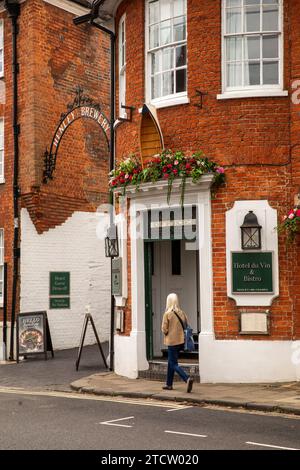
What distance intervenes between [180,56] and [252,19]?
1.57 meters

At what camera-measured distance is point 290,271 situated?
45.7 feet

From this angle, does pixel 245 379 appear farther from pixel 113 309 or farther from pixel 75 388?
pixel 113 309

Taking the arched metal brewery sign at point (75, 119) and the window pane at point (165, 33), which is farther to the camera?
the arched metal brewery sign at point (75, 119)

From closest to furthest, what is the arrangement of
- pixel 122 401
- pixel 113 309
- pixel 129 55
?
1. pixel 122 401
2. pixel 129 55
3. pixel 113 309

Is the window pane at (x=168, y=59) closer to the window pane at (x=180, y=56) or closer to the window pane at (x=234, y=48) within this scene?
the window pane at (x=180, y=56)

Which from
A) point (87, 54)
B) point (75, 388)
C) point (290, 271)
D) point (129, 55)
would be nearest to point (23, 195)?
point (87, 54)

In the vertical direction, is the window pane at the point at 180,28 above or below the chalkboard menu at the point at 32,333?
above

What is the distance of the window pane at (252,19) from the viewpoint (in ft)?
47.3

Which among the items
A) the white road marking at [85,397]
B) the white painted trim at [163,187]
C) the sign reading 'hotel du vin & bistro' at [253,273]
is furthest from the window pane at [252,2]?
the white road marking at [85,397]

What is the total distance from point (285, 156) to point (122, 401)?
5.31 m

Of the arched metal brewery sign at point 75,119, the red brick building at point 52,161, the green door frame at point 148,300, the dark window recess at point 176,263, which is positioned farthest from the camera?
the arched metal brewery sign at point 75,119

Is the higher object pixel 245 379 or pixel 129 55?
pixel 129 55

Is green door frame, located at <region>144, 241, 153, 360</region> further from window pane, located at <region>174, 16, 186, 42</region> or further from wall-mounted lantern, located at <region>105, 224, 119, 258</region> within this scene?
window pane, located at <region>174, 16, 186, 42</region>

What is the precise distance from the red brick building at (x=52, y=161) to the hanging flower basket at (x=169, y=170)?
6.30 m
